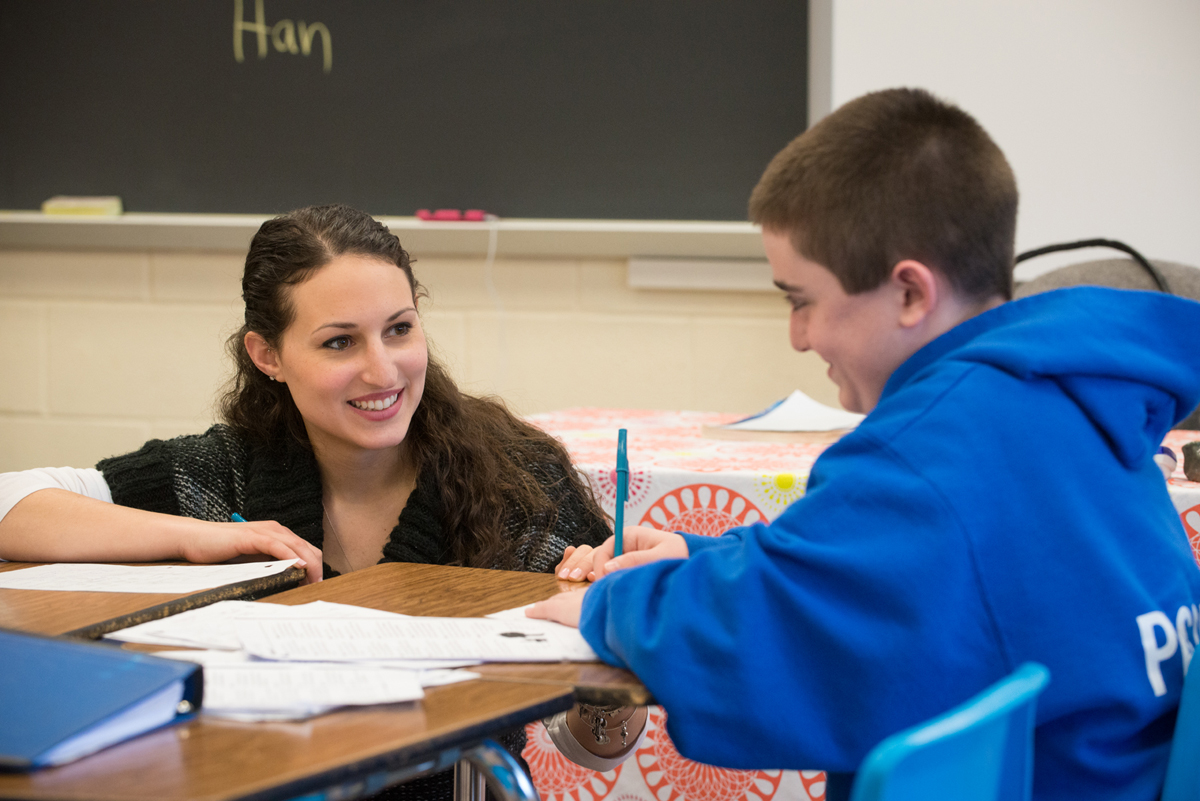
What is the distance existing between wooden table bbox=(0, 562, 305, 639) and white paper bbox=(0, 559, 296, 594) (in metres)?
0.02

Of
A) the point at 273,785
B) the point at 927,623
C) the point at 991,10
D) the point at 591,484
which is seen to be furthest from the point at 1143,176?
the point at 273,785

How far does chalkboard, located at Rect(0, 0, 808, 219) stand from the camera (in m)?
2.52

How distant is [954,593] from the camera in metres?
0.70

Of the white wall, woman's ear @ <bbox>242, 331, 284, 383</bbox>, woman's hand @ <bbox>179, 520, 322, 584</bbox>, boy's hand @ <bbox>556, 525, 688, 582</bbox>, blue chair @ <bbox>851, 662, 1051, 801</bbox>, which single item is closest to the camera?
blue chair @ <bbox>851, 662, 1051, 801</bbox>

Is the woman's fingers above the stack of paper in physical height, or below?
below

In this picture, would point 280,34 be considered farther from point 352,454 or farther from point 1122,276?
point 1122,276

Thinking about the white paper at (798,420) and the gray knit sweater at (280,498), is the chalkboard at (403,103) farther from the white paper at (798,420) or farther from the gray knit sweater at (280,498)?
the gray knit sweater at (280,498)

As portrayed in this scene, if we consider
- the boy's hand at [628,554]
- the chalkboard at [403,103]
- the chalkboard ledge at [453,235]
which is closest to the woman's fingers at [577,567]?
the boy's hand at [628,554]

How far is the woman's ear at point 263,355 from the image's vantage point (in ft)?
4.90

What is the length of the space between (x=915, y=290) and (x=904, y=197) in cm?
7

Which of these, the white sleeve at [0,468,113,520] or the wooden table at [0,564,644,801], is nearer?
the wooden table at [0,564,644,801]

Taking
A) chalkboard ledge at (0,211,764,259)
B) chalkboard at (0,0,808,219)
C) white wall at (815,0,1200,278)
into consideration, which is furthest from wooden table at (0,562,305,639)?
white wall at (815,0,1200,278)

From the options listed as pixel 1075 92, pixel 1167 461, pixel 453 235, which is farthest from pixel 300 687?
pixel 1075 92

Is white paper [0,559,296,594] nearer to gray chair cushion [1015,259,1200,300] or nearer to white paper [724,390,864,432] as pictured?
white paper [724,390,864,432]
